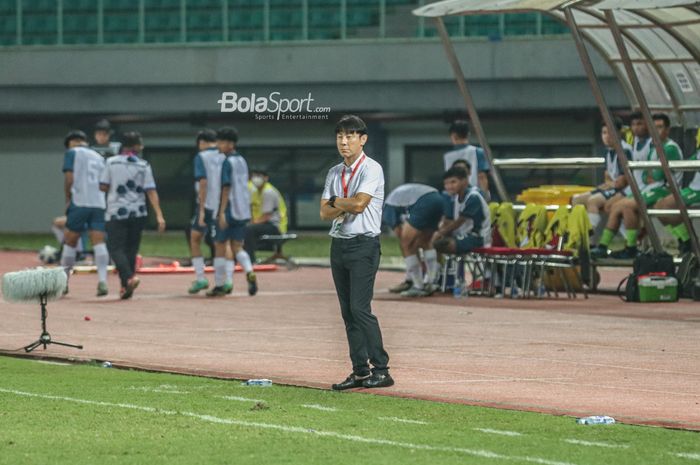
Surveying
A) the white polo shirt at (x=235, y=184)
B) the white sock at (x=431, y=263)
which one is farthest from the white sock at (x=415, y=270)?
the white polo shirt at (x=235, y=184)

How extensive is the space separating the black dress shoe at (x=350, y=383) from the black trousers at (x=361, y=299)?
33 millimetres

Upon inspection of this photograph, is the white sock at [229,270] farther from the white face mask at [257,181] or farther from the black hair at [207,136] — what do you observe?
the white face mask at [257,181]

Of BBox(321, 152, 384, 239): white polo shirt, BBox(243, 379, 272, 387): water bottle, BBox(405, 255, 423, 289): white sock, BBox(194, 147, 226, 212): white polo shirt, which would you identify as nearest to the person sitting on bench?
BBox(194, 147, 226, 212): white polo shirt

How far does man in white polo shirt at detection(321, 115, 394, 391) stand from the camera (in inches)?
452

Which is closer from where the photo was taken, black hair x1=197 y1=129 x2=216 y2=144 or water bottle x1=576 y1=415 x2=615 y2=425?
water bottle x1=576 y1=415 x2=615 y2=425

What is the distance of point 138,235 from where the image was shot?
21047 mm

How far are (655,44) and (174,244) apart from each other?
18.2 m

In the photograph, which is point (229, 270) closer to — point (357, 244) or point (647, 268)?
point (647, 268)

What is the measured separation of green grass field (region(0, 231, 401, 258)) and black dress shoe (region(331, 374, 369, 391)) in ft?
68.5

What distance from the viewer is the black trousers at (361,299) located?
11523 mm

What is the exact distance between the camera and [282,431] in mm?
9414

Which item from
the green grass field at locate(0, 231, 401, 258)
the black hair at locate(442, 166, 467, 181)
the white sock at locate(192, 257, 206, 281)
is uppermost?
the black hair at locate(442, 166, 467, 181)

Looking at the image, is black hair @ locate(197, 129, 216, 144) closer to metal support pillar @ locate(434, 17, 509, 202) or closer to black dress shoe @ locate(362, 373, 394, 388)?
metal support pillar @ locate(434, 17, 509, 202)

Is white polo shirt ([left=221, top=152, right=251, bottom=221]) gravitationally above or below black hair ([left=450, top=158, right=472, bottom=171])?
below
